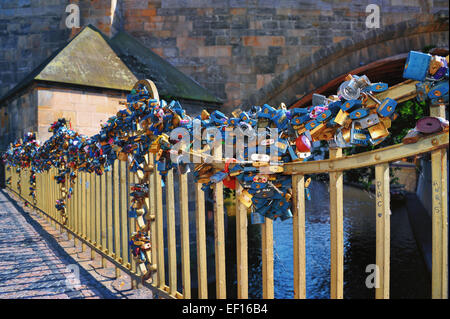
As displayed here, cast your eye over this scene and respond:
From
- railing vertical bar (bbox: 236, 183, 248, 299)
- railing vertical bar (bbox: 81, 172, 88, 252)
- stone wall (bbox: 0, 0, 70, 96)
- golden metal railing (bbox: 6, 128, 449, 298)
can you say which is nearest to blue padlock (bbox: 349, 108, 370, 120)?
Result: golden metal railing (bbox: 6, 128, 449, 298)

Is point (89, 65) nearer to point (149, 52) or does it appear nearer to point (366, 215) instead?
point (149, 52)

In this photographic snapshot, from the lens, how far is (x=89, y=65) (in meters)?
8.53

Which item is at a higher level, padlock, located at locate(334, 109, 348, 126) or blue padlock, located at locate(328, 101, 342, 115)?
blue padlock, located at locate(328, 101, 342, 115)

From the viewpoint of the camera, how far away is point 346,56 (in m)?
10.7

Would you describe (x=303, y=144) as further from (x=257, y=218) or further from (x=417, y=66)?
(x=417, y=66)

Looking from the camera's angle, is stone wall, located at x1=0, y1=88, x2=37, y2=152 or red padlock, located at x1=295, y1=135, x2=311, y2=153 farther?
stone wall, located at x1=0, y1=88, x2=37, y2=152

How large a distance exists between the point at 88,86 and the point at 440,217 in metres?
8.01

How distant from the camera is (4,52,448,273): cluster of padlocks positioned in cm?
136

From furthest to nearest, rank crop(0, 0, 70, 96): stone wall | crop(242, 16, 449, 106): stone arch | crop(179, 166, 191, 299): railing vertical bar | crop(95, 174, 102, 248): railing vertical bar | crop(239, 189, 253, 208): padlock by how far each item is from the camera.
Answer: crop(0, 0, 70, 96): stone wall
crop(242, 16, 449, 106): stone arch
crop(95, 174, 102, 248): railing vertical bar
crop(179, 166, 191, 299): railing vertical bar
crop(239, 189, 253, 208): padlock

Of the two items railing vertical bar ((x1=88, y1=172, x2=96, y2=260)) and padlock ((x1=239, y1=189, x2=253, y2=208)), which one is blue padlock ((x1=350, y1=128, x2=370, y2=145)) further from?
railing vertical bar ((x1=88, y1=172, x2=96, y2=260))

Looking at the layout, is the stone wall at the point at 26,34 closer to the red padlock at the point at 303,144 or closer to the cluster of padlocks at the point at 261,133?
the cluster of padlocks at the point at 261,133

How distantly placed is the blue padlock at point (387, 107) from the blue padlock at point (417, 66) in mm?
108

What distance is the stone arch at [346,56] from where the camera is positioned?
Answer: 10.3m

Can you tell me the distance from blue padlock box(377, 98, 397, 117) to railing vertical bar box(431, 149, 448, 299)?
0.20 metres
